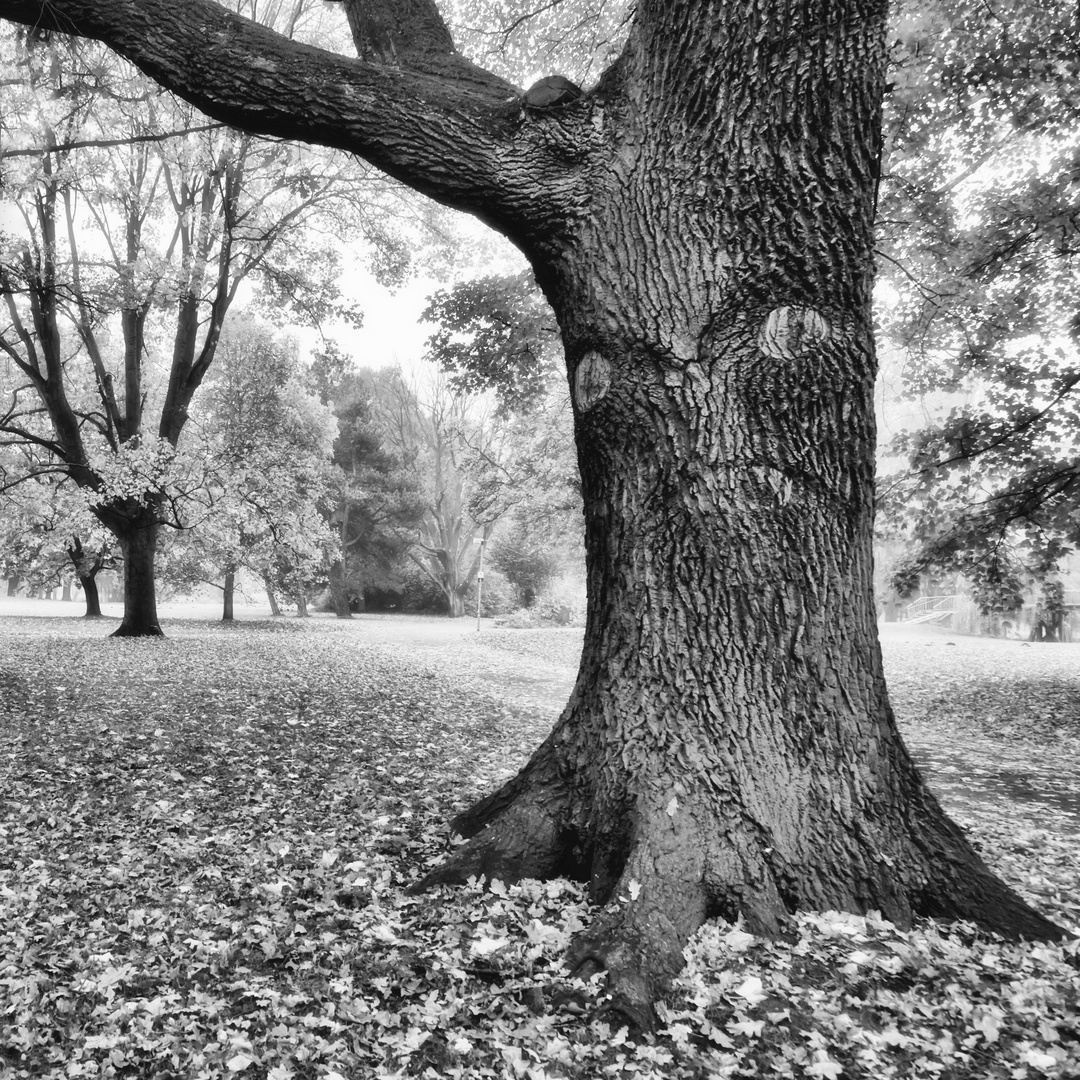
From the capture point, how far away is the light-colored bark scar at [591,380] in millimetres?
3166

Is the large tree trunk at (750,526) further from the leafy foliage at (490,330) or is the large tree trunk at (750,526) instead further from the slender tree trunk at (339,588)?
the slender tree trunk at (339,588)

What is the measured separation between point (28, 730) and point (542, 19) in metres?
10.1

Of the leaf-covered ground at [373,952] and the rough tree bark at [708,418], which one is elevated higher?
the rough tree bark at [708,418]

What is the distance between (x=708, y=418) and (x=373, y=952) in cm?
247

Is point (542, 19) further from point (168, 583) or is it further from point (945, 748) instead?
point (168, 583)

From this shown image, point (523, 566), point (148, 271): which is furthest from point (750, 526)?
point (523, 566)

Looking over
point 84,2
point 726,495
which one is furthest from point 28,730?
point 726,495

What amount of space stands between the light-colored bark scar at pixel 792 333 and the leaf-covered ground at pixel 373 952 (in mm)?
2205

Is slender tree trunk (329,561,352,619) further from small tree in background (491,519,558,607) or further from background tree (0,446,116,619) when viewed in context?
background tree (0,446,116,619)

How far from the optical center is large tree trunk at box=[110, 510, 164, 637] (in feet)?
57.8

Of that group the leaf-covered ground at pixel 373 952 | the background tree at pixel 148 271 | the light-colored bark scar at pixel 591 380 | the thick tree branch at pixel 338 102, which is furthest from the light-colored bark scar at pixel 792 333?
the background tree at pixel 148 271

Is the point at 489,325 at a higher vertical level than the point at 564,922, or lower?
higher

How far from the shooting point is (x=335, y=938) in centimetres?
290

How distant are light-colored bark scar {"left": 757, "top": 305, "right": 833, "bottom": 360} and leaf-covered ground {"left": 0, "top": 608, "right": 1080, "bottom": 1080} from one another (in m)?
2.20
